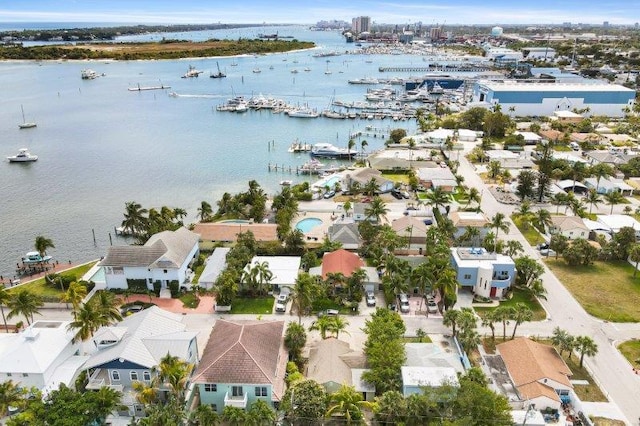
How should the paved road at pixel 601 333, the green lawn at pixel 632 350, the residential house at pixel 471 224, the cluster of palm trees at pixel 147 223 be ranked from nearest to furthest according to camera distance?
the paved road at pixel 601 333
the green lawn at pixel 632 350
the cluster of palm trees at pixel 147 223
the residential house at pixel 471 224

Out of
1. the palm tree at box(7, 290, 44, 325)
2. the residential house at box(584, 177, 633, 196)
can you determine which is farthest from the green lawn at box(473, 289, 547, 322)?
the palm tree at box(7, 290, 44, 325)

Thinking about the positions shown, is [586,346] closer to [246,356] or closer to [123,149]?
[246,356]

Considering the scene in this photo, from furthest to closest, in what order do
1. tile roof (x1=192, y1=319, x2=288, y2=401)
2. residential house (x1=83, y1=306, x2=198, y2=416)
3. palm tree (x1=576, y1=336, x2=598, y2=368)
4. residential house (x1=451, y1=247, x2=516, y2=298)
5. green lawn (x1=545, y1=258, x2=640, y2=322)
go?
residential house (x1=451, y1=247, x2=516, y2=298) → green lawn (x1=545, y1=258, x2=640, y2=322) → palm tree (x1=576, y1=336, x2=598, y2=368) → residential house (x1=83, y1=306, x2=198, y2=416) → tile roof (x1=192, y1=319, x2=288, y2=401)

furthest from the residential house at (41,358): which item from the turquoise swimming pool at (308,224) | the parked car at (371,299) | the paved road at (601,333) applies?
the paved road at (601,333)

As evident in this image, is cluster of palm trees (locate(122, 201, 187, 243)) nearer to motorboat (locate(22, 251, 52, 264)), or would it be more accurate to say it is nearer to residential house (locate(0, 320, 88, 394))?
motorboat (locate(22, 251, 52, 264))

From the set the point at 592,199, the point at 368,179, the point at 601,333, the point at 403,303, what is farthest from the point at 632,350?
the point at 368,179

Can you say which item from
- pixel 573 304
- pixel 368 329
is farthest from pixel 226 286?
pixel 573 304

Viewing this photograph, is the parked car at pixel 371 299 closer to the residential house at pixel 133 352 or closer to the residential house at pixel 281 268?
the residential house at pixel 281 268
